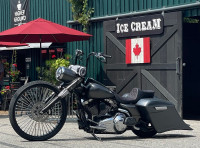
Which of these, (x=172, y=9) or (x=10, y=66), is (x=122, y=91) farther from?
(x=10, y=66)

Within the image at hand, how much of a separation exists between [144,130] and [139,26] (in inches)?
211

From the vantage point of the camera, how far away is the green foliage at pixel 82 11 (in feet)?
49.5

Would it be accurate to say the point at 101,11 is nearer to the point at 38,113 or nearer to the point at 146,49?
the point at 146,49

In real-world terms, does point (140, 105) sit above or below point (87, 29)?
below

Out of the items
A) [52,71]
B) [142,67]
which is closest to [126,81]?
[142,67]

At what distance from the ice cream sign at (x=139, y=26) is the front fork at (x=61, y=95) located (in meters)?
5.03

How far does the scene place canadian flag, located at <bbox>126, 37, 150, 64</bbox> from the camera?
42.3 feet

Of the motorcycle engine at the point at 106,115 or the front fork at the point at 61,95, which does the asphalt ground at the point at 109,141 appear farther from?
the front fork at the point at 61,95

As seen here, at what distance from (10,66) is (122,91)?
700cm

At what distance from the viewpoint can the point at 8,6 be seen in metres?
20.2

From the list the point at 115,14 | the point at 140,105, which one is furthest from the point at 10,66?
the point at 140,105

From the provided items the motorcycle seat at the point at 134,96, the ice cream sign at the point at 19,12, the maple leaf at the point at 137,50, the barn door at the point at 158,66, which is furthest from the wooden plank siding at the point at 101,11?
the motorcycle seat at the point at 134,96

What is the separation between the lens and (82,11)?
50.7ft

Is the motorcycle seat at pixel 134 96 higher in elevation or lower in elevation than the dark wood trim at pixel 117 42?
lower
